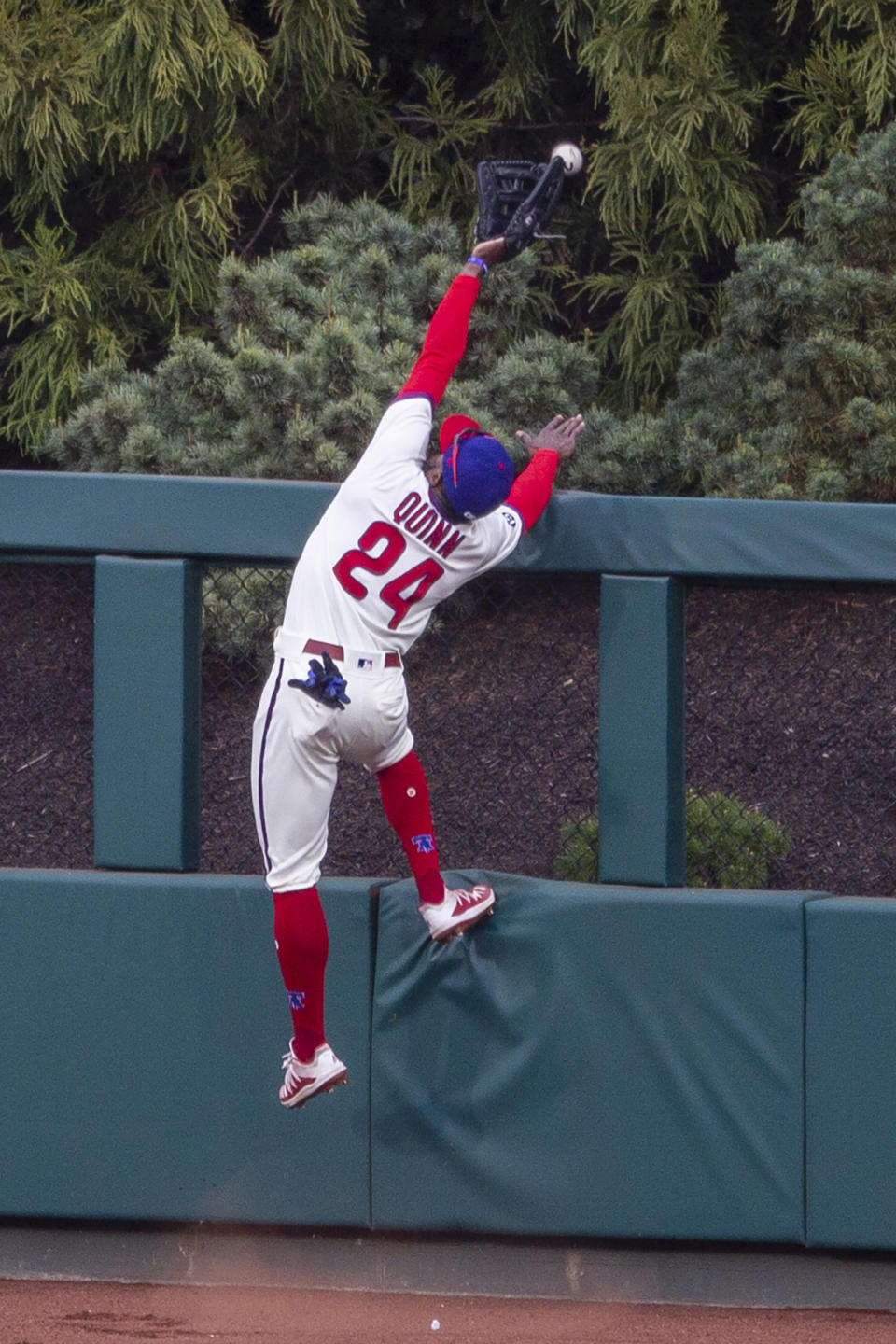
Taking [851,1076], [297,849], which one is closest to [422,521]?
[297,849]

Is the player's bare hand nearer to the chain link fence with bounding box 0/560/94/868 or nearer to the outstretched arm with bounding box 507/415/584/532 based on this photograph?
the outstretched arm with bounding box 507/415/584/532

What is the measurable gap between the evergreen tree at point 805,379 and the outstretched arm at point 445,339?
2.89 metres

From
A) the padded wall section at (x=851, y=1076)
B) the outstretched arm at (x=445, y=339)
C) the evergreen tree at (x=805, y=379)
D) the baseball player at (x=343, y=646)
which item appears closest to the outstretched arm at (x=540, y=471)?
the baseball player at (x=343, y=646)

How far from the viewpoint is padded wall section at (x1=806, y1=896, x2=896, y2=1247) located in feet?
12.6

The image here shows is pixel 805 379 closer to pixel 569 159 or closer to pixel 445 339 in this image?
pixel 569 159

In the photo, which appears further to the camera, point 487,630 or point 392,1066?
point 487,630

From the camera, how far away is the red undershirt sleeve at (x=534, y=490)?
3.92m

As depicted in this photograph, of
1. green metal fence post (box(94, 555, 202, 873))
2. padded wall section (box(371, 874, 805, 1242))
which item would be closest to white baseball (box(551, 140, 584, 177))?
green metal fence post (box(94, 555, 202, 873))

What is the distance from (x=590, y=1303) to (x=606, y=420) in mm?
4100

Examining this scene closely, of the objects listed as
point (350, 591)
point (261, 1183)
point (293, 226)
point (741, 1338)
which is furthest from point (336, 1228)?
point (293, 226)

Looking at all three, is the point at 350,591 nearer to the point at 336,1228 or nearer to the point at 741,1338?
the point at 336,1228

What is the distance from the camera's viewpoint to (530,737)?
15.8 ft

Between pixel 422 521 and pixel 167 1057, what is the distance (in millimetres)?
1651

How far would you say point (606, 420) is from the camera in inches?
273
